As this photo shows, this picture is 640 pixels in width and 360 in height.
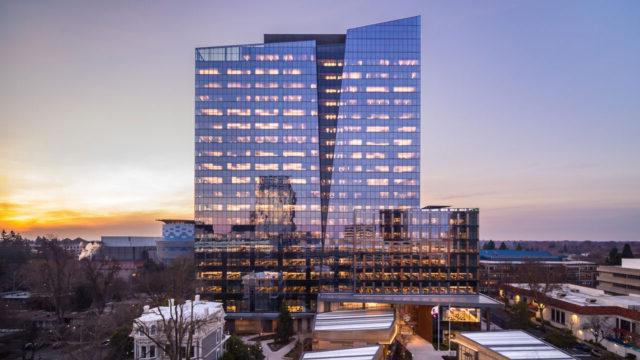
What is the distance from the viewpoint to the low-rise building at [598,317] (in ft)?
214

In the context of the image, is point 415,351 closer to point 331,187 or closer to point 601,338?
point 601,338

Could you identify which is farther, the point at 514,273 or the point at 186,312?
the point at 514,273

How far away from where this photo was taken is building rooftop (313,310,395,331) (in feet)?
180

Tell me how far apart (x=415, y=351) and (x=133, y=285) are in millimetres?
85261

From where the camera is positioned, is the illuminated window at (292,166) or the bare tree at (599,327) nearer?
the bare tree at (599,327)

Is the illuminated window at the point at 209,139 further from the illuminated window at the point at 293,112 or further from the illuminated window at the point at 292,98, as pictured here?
the illuminated window at the point at 292,98

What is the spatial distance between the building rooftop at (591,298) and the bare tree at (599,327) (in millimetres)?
3480

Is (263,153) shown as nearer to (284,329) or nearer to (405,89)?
(405,89)

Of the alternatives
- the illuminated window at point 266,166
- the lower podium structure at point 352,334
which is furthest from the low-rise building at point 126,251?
the lower podium structure at point 352,334

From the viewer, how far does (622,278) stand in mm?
97875

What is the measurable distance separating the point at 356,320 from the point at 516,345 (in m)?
22.7

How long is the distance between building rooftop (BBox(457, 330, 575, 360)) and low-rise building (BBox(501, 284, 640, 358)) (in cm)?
2468

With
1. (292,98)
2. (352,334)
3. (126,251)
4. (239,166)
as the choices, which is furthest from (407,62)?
(126,251)

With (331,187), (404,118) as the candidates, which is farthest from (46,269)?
(404,118)
